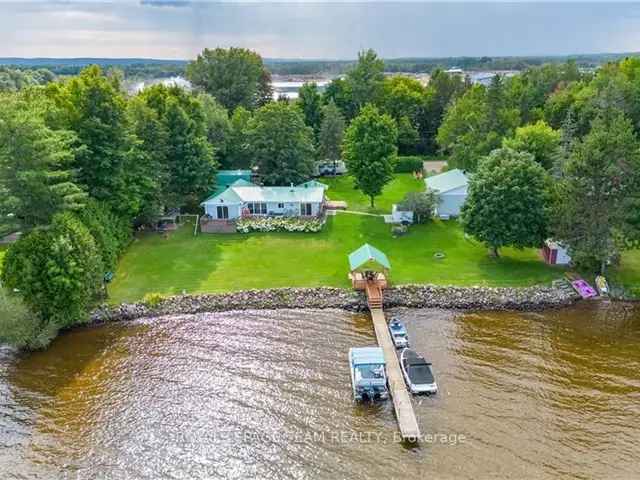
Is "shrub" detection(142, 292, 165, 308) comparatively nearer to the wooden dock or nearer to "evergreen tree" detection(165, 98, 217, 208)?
the wooden dock

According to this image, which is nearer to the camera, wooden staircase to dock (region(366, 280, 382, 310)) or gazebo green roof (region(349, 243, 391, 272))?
wooden staircase to dock (region(366, 280, 382, 310))

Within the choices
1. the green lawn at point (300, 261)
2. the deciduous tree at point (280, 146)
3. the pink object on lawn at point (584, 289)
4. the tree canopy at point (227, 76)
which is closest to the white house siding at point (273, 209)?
the green lawn at point (300, 261)

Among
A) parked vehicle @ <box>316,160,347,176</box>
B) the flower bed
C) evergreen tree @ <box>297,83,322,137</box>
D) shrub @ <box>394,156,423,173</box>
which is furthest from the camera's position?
evergreen tree @ <box>297,83,322,137</box>

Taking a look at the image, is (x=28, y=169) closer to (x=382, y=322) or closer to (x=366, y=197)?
(x=382, y=322)

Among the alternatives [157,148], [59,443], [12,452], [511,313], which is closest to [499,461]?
[511,313]

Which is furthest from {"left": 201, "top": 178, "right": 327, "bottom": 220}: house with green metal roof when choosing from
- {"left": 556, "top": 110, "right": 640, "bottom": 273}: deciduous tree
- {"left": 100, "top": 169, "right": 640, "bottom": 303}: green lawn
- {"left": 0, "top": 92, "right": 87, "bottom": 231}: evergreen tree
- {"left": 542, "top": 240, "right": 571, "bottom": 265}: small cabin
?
{"left": 556, "top": 110, "right": 640, "bottom": 273}: deciduous tree

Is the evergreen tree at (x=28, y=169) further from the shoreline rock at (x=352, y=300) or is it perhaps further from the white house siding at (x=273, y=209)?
the white house siding at (x=273, y=209)
